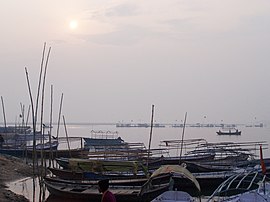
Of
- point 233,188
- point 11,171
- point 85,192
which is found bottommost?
point 11,171

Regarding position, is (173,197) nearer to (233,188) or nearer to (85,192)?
(233,188)

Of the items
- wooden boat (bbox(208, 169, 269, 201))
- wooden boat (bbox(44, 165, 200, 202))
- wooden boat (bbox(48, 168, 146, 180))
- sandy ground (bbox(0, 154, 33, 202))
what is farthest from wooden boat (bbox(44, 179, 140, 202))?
wooden boat (bbox(208, 169, 269, 201))

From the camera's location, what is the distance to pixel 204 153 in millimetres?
30047

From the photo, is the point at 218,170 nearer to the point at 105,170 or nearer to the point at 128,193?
the point at 105,170

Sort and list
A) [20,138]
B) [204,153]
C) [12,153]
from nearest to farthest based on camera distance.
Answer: [204,153] < [12,153] < [20,138]

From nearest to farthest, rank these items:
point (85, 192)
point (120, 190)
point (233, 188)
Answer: point (233, 188), point (85, 192), point (120, 190)

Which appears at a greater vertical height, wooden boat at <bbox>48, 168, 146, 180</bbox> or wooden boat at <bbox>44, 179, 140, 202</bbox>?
wooden boat at <bbox>48, 168, 146, 180</bbox>

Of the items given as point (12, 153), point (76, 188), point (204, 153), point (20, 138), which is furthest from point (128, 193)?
point (20, 138)

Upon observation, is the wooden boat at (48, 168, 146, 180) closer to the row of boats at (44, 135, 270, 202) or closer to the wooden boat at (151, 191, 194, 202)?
the row of boats at (44, 135, 270, 202)

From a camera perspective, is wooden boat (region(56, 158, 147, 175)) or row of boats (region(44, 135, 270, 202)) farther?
wooden boat (region(56, 158, 147, 175))

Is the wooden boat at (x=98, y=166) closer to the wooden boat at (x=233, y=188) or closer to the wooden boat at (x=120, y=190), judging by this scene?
the wooden boat at (x=120, y=190)

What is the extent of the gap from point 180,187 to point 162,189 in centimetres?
435

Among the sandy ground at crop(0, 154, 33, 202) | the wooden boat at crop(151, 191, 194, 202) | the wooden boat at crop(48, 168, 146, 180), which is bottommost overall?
the sandy ground at crop(0, 154, 33, 202)

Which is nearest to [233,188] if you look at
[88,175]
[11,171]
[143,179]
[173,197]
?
[173,197]
